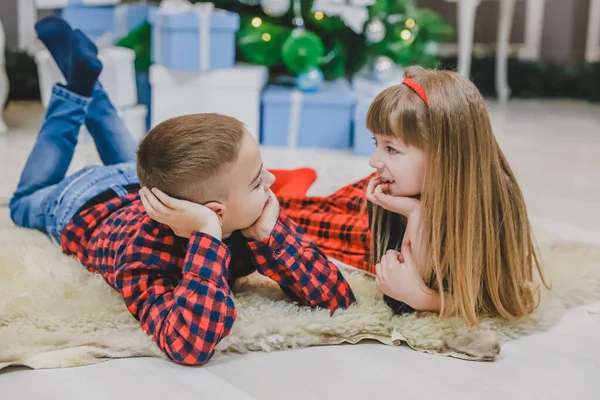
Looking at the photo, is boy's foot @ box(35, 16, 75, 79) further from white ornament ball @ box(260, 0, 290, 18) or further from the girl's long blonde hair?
white ornament ball @ box(260, 0, 290, 18)

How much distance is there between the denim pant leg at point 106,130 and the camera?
64.6 inches

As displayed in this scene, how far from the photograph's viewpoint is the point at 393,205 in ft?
3.76

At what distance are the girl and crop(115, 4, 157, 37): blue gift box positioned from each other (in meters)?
1.89

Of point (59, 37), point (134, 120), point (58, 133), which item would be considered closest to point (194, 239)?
point (58, 133)

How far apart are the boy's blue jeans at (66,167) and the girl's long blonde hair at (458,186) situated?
56 cm

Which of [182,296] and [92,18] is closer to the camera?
[182,296]

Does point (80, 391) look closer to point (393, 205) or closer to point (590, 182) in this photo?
point (393, 205)

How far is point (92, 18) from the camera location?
2855 mm

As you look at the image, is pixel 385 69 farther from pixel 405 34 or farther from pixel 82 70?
pixel 82 70

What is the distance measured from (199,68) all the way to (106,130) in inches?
38.0

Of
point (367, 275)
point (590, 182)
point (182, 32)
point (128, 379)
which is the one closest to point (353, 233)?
point (367, 275)

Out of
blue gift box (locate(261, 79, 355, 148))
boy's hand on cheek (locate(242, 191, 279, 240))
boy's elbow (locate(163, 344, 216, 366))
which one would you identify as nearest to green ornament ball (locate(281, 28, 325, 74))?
blue gift box (locate(261, 79, 355, 148))

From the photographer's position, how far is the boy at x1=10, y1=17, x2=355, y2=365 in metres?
1.01

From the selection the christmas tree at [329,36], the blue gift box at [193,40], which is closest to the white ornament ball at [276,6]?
the christmas tree at [329,36]
